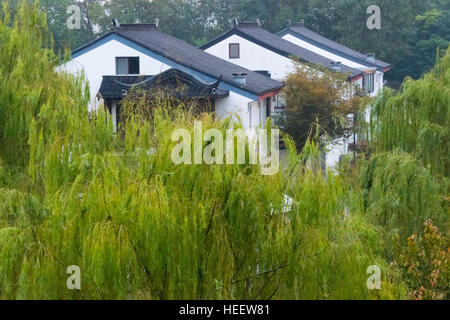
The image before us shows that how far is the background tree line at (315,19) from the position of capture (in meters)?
49.9

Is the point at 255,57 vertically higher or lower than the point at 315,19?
lower

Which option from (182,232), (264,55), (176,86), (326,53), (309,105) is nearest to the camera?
(182,232)

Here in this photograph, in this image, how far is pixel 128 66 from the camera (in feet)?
79.7

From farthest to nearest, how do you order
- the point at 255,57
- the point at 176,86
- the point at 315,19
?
1. the point at 315,19
2. the point at 255,57
3. the point at 176,86

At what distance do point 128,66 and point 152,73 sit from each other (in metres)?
0.84

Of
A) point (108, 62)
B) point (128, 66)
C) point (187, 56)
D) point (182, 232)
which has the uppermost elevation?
point (187, 56)

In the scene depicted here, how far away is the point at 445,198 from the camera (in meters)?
13.3

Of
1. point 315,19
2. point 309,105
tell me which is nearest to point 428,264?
point 309,105

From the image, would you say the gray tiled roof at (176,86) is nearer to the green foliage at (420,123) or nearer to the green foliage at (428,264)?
the green foliage at (420,123)

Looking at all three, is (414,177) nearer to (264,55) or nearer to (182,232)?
(182,232)

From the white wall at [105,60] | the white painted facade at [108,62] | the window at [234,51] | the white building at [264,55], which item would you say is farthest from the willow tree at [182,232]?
the window at [234,51]

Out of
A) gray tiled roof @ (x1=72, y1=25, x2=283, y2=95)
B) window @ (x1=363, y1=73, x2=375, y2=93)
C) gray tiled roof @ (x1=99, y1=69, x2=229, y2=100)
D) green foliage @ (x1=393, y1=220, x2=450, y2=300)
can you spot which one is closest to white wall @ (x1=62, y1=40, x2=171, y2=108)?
gray tiled roof @ (x1=72, y1=25, x2=283, y2=95)

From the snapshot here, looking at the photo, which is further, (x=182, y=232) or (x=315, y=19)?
(x=315, y=19)
